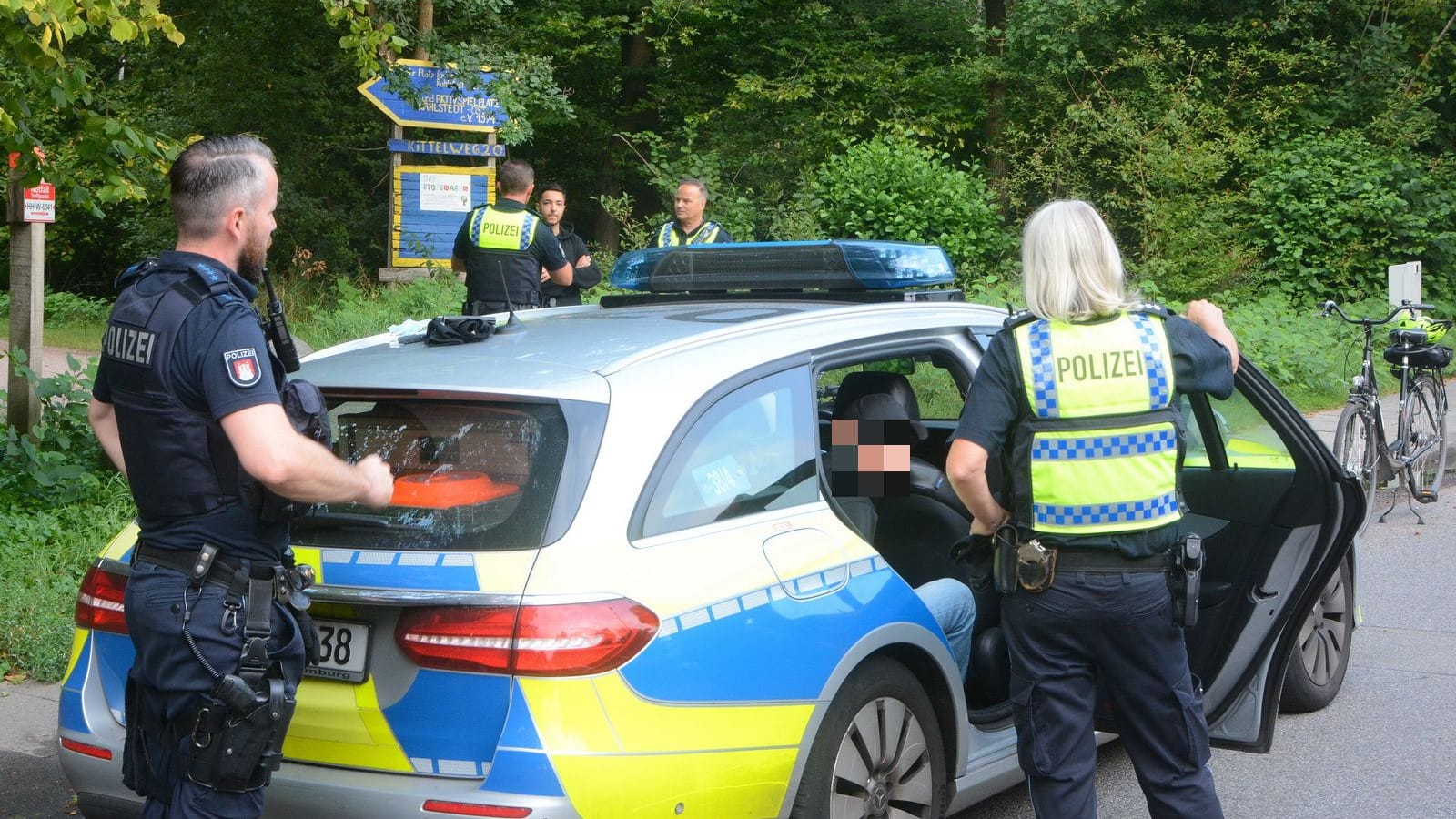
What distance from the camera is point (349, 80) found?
21.2 meters

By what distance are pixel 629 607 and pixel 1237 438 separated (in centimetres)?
241

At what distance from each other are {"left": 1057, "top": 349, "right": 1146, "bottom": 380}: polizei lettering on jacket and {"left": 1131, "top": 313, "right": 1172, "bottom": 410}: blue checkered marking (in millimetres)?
26

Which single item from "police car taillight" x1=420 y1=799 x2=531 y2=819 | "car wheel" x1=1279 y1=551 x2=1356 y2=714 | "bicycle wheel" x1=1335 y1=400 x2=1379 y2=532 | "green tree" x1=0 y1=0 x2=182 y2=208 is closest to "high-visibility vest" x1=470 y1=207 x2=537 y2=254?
"green tree" x1=0 y1=0 x2=182 y2=208

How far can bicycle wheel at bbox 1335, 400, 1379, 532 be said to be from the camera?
8.95 metres

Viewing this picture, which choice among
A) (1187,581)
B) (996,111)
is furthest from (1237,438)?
(996,111)

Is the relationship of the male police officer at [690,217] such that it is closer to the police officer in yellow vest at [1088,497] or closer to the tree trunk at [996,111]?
the police officer in yellow vest at [1088,497]

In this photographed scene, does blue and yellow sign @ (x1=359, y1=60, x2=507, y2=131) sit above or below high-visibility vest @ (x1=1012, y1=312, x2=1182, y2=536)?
above

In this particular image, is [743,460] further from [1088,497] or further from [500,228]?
[500,228]

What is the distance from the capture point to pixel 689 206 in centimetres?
899

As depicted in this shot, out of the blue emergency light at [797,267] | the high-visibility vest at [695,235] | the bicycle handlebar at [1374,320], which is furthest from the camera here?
the bicycle handlebar at [1374,320]

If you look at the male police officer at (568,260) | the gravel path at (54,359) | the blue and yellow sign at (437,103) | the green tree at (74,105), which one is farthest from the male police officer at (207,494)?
the blue and yellow sign at (437,103)

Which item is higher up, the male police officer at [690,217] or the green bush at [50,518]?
the male police officer at [690,217]

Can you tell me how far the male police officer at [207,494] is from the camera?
8.66 ft

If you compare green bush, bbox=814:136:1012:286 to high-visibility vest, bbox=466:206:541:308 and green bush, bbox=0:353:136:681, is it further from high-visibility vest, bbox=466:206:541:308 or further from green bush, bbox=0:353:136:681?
green bush, bbox=0:353:136:681
